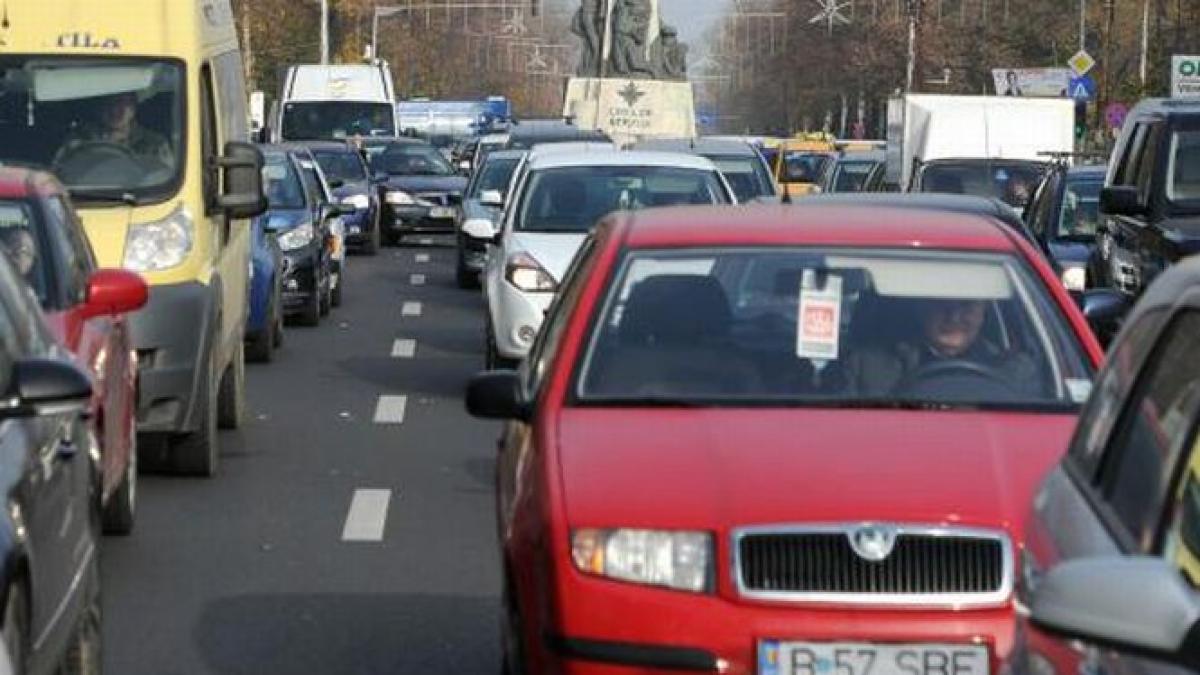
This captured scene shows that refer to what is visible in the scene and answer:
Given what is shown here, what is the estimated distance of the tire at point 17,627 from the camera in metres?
6.52

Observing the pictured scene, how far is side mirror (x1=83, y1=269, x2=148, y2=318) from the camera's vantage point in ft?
37.0

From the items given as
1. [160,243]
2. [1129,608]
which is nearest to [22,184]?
[160,243]

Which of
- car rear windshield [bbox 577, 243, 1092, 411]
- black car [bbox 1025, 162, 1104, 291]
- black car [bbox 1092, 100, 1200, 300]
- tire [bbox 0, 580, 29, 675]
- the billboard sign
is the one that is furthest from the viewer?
the billboard sign

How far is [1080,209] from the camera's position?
23.6 m

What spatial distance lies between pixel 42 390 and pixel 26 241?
4231 mm

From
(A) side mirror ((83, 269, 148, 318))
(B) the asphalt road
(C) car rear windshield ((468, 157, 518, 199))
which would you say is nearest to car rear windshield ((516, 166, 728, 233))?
(B) the asphalt road

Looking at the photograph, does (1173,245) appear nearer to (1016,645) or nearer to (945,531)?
(945,531)

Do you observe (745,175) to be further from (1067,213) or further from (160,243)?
(160,243)

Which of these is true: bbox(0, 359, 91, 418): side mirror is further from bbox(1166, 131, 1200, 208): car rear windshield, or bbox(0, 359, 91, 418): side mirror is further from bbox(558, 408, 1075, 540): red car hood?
bbox(1166, 131, 1200, 208): car rear windshield

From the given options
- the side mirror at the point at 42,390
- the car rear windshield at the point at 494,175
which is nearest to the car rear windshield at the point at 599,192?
the car rear windshield at the point at 494,175

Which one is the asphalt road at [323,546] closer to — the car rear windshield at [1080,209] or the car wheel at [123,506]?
the car wheel at [123,506]

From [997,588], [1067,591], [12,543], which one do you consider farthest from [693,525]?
[1067,591]

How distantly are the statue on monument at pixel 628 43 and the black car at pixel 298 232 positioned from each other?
42.0 meters

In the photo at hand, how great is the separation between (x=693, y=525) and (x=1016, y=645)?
1.77 m
